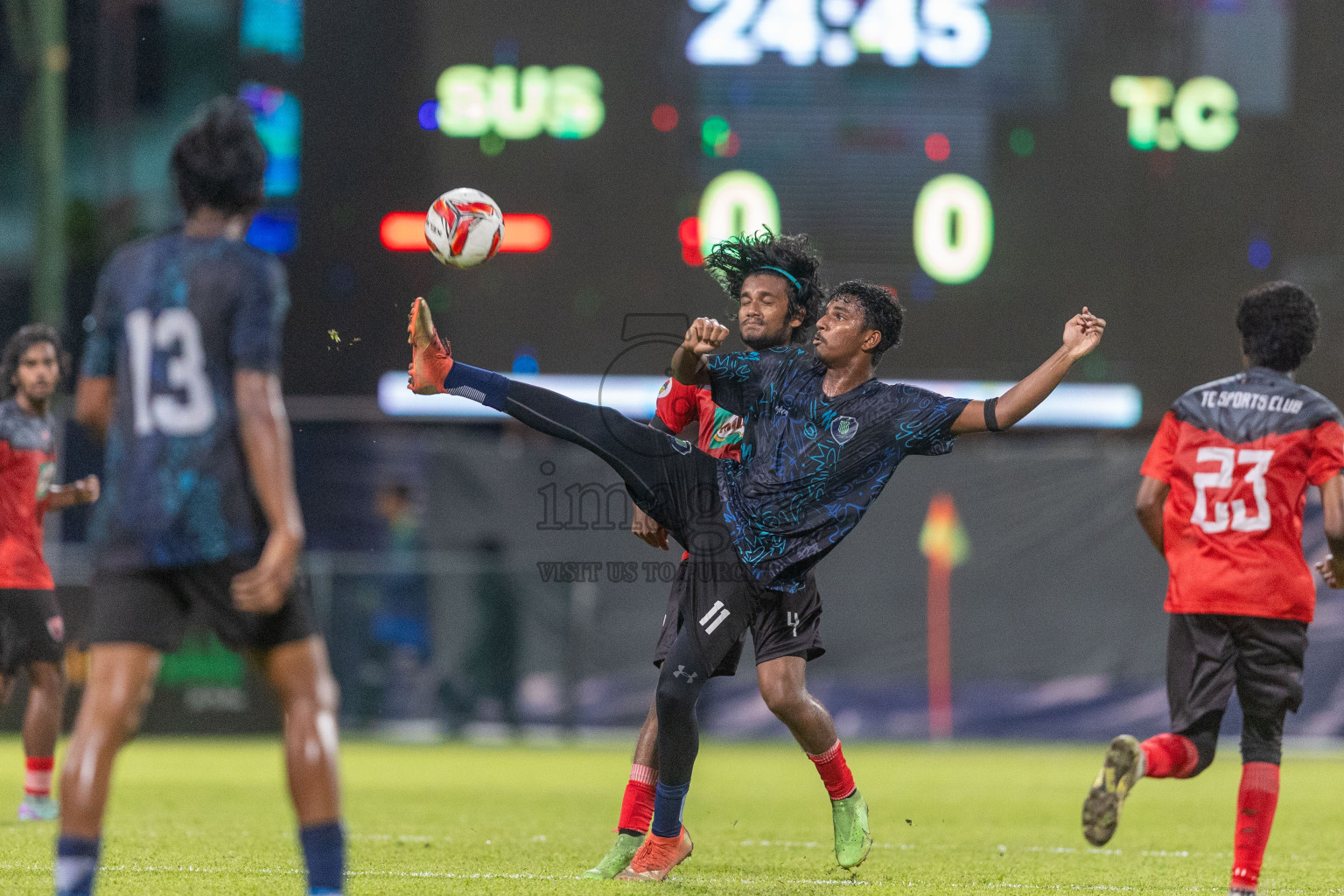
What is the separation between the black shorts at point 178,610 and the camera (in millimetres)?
3734

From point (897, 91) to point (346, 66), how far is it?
12.1ft

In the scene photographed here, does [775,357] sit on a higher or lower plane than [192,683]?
higher

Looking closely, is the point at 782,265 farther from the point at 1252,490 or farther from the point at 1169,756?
the point at 1169,756

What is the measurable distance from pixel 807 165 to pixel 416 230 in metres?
2.66

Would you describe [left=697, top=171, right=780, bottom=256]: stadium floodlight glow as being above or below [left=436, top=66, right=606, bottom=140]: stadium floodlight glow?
below

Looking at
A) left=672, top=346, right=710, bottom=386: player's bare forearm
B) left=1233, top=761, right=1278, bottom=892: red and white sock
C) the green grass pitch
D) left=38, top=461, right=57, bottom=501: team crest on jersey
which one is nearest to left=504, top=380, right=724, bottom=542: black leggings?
left=672, top=346, right=710, bottom=386: player's bare forearm

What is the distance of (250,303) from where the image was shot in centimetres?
370

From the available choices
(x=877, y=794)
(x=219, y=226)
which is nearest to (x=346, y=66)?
(x=877, y=794)

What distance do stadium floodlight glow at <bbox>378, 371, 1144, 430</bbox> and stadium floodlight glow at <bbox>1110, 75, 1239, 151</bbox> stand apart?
1.71 metres

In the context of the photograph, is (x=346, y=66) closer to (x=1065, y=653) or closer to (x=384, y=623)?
(x=384, y=623)

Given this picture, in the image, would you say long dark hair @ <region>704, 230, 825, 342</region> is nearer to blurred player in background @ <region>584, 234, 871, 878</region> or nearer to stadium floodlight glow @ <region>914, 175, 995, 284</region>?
blurred player in background @ <region>584, 234, 871, 878</region>

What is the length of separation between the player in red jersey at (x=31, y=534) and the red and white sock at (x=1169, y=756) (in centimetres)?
503

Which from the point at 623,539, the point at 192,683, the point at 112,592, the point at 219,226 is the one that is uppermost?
the point at 219,226

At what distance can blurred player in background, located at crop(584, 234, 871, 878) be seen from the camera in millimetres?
5484
